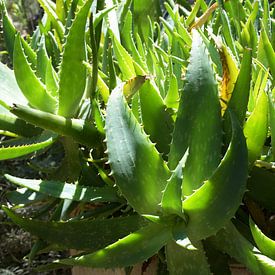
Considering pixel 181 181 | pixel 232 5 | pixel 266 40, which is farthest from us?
pixel 232 5

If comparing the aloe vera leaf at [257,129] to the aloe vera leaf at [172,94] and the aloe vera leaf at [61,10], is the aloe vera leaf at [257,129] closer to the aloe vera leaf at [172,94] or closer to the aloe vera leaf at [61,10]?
the aloe vera leaf at [172,94]

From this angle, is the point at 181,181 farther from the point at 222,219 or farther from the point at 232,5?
the point at 232,5

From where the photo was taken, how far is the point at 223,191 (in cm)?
43

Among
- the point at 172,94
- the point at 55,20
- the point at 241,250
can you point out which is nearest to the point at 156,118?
the point at 172,94

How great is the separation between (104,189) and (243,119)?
0.47ft

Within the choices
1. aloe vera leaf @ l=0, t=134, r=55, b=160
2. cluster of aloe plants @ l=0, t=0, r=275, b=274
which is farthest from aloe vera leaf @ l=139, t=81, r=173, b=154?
aloe vera leaf @ l=0, t=134, r=55, b=160

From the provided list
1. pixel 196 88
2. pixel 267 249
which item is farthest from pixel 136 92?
pixel 267 249

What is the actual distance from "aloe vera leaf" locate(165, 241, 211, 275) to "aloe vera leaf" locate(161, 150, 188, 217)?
1.5 inches

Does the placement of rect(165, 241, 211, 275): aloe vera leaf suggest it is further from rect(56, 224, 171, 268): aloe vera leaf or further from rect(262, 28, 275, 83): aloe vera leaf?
rect(262, 28, 275, 83): aloe vera leaf

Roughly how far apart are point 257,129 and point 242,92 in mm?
31

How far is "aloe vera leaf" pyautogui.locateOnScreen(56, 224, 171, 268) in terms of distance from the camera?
0.46 meters

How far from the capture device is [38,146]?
1.80ft

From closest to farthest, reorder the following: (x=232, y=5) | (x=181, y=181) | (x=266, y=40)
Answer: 1. (x=181, y=181)
2. (x=266, y=40)
3. (x=232, y=5)

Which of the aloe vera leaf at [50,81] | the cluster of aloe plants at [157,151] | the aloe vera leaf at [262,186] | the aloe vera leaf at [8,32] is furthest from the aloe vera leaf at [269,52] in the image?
the aloe vera leaf at [8,32]
